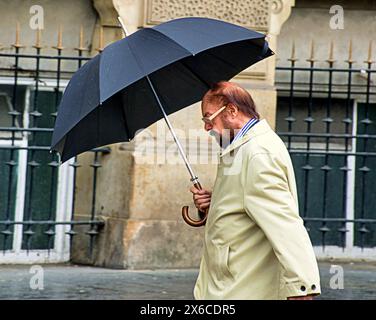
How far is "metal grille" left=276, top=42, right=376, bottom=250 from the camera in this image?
10.3 metres

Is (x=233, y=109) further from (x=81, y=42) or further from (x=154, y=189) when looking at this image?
(x=81, y=42)

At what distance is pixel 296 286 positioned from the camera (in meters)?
4.78

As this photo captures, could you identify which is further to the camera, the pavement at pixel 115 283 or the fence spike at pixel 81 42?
the fence spike at pixel 81 42

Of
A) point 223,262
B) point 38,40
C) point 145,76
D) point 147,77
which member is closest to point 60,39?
point 38,40

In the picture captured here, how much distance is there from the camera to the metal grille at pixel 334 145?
1033 centimetres

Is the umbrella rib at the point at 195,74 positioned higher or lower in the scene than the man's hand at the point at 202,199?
higher

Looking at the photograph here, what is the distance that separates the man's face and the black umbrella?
283 millimetres

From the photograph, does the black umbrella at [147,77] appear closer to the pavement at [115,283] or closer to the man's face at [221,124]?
the man's face at [221,124]

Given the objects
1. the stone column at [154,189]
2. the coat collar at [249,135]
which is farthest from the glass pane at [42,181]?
the coat collar at [249,135]

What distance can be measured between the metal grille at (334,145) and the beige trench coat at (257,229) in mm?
5154

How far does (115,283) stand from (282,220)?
162 inches

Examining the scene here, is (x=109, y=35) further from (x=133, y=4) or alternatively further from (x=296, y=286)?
(x=296, y=286)

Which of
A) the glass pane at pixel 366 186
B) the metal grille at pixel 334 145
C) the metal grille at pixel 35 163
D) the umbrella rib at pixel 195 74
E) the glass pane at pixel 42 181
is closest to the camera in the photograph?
the umbrella rib at pixel 195 74
